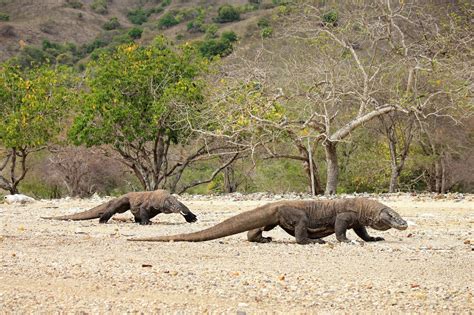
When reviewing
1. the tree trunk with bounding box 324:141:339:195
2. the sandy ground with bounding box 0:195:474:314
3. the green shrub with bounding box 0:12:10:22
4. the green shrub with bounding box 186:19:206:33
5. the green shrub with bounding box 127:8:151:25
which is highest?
the green shrub with bounding box 127:8:151:25

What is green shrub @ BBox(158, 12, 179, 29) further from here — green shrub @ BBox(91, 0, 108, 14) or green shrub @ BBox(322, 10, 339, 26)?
green shrub @ BBox(322, 10, 339, 26)

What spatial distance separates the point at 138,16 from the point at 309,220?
103 meters

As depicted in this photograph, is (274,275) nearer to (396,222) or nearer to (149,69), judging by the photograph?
(396,222)

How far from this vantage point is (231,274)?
733 centimetres

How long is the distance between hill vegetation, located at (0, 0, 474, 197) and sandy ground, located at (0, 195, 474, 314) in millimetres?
10870

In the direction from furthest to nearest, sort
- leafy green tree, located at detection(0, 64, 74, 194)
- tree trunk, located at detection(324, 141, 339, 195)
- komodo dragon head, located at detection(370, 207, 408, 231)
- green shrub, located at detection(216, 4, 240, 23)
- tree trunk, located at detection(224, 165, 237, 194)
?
green shrub, located at detection(216, 4, 240, 23)
tree trunk, located at detection(224, 165, 237, 194)
leafy green tree, located at detection(0, 64, 74, 194)
tree trunk, located at detection(324, 141, 339, 195)
komodo dragon head, located at detection(370, 207, 408, 231)

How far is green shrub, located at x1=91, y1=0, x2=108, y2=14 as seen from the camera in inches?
4429

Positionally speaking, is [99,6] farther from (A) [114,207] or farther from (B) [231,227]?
(B) [231,227]

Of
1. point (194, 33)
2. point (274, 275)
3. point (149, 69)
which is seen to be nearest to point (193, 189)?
point (149, 69)

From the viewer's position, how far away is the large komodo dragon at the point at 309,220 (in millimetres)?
10039

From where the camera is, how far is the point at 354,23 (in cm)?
2328

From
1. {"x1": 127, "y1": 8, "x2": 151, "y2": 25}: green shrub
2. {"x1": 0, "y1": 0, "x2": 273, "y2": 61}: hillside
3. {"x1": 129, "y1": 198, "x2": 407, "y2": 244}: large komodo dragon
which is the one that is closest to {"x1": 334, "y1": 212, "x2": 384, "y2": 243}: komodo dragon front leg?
{"x1": 129, "y1": 198, "x2": 407, "y2": 244}: large komodo dragon

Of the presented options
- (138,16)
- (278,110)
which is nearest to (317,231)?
(278,110)

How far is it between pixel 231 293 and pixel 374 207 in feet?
13.9
